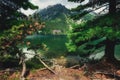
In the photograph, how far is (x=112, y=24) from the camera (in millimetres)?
18000

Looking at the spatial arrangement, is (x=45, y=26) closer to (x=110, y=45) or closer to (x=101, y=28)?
(x=101, y=28)

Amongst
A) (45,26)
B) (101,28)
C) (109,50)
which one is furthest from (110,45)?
(45,26)

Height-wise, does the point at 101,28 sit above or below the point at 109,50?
above

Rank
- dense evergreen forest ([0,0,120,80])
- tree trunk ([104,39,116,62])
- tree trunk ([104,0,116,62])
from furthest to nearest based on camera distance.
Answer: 1. tree trunk ([104,39,116,62])
2. tree trunk ([104,0,116,62])
3. dense evergreen forest ([0,0,120,80])

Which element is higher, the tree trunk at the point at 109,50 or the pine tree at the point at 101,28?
the pine tree at the point at 101,28

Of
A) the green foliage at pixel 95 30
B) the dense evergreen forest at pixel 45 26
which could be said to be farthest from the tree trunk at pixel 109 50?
the green foliage at pixel 95 30

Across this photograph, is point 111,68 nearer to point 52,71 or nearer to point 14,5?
point 52,71

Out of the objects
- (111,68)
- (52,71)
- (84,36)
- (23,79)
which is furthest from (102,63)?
(23,79)

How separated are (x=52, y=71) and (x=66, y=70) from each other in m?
0.97

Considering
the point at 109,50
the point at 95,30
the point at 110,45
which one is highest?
the point at 95,30

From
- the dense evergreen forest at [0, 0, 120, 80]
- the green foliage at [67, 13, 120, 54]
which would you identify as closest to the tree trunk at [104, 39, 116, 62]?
the dense evergreen forest at [0, 0, 120, 80]

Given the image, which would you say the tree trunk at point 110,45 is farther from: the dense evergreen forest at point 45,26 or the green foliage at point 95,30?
the green foliage at point 95,30

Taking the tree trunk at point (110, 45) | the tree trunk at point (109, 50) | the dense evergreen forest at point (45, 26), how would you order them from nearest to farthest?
the dense evergreen forest at point (45, 26) < the tree trunk at point (110, 45) < the tree trunk at point (109, 50)

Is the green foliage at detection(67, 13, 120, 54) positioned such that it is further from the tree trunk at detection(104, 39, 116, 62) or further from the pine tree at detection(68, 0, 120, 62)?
the tree trunk at detection(104, 39, 116, 62)
